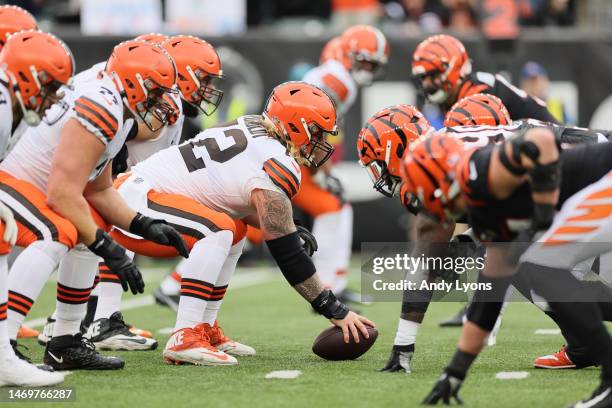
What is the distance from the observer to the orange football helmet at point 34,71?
186 inches

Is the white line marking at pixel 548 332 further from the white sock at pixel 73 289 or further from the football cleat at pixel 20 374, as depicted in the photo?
the football cleat at pixel 20 374

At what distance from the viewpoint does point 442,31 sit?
12805mm

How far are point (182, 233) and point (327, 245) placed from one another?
133 inches

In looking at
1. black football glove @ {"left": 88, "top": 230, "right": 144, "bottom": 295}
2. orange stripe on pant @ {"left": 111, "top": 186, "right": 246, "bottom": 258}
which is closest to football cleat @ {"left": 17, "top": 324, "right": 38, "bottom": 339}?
orange stripe on pant @ {"left": 111, "top": 186, "right": 246, "bottom": 258}

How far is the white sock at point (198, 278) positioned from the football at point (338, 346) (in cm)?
66

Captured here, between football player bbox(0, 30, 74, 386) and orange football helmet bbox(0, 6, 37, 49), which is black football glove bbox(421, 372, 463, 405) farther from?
orange football helmet bbox(0, 6, 37, 49)

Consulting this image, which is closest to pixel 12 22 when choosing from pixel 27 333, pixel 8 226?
pixel 27 333

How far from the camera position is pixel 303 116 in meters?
5.93

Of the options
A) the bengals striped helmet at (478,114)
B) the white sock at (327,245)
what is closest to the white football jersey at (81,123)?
the bengals striped helmet at (478,114)

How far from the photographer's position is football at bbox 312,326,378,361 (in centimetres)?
577

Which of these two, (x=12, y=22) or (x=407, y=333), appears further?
(x=12, y=22)

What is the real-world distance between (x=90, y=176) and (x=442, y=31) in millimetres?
8210

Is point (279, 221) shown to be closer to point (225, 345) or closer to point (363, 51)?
point (225, 345)

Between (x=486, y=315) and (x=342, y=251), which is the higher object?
(x=486, y=315)
